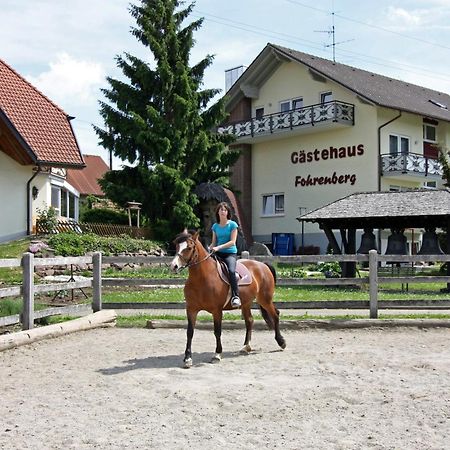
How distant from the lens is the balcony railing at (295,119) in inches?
1416

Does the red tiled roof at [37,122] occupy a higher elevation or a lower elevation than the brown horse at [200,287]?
higher

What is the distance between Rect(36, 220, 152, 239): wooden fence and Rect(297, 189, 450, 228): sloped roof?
10565 mm

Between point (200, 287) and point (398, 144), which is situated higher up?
point (398, 144)

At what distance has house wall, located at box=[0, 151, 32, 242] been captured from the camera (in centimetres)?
2692

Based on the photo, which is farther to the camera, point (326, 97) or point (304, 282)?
point (326, 97)

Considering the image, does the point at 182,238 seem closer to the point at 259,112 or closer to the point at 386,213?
the point at 386,213

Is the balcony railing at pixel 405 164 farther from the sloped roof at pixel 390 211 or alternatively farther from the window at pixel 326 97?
the sloped roof at pixel 390 211

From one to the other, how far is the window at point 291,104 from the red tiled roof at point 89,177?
70.8ft

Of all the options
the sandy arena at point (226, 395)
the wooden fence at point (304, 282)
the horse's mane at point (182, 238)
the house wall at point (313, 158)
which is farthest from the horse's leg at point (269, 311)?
the house wall at point (313, 158)

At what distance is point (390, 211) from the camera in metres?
21.2

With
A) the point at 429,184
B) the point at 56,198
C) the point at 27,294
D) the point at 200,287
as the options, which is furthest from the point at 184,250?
the point at 429,184

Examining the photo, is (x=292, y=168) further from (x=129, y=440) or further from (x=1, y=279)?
(x=129, y=440)

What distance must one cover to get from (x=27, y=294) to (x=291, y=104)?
30.6m

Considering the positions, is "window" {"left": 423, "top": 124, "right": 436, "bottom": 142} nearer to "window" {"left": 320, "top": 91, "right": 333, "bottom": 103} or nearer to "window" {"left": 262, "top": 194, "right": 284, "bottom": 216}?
"window" {"left": 320, "top": 91, "right": 333, "bottom": 103}
